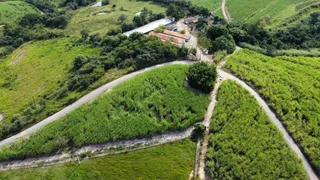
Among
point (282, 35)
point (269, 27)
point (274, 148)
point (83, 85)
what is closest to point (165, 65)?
point (83, 85)

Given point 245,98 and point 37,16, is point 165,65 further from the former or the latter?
point 37,16

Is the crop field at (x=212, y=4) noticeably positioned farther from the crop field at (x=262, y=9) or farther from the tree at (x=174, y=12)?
the tree at (x=174, y=12)

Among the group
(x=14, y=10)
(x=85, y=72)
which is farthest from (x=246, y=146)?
(x=14, y=10)

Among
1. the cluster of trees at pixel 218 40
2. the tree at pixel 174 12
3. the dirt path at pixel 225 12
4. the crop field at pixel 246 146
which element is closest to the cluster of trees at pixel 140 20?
the tree at pixel 174 12

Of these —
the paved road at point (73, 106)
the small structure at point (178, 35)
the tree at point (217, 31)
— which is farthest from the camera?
the small structure at point (178, 35)

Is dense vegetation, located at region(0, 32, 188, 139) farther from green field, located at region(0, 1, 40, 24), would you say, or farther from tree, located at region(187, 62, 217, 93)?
green field, located at region(0, 1, 40, 24)

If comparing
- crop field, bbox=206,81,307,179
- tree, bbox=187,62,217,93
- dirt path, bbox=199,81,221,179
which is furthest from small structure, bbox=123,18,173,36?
crop field, bbox=206,81,307,179
